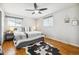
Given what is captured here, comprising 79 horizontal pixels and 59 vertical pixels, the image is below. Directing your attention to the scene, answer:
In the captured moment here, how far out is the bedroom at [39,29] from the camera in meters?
1.67

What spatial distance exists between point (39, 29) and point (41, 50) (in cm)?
43

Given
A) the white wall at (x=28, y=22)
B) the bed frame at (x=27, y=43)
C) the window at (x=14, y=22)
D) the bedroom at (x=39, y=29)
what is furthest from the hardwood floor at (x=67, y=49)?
the window at (x=14, y=22)

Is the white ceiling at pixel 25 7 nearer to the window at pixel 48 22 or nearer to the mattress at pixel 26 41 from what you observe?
the window at pixel 48 22

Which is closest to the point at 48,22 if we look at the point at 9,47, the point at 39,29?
the point at 39,29

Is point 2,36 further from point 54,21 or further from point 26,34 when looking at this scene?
point 54,21

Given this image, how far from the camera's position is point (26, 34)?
172 cm

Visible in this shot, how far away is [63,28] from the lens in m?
1.74

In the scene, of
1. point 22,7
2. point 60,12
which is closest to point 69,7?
point 60,12

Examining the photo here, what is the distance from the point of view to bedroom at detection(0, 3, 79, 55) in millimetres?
1667

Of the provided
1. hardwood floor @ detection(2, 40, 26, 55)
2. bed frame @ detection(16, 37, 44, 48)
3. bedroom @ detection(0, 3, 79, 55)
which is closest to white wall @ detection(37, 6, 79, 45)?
bedroom @ detection(0, 3, 79, 55)

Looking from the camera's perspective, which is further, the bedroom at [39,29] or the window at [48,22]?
the window at [48,22]

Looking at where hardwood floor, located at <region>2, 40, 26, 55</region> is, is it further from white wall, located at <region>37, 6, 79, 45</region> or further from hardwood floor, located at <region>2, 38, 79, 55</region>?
white wall, located at <region>37, 6, 79, 45</region>

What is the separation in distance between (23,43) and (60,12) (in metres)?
0.95

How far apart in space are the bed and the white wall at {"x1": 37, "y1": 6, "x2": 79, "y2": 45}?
15cm
